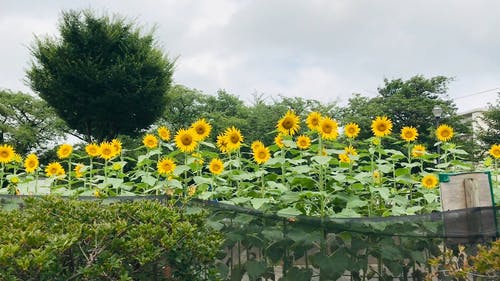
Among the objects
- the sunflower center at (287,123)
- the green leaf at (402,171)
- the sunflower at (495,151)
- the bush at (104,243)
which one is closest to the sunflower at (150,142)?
the sunflower center at (287,123)

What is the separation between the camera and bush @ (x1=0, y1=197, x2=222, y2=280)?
87.8 inches

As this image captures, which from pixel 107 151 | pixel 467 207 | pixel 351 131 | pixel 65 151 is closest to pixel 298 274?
pixel 467 207

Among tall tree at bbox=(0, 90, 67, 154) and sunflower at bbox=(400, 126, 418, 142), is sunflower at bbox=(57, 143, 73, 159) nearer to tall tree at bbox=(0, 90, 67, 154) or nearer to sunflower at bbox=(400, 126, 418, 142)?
sunflower at bbox=(400, 126, 418, 142)

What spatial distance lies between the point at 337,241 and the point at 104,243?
54.7 inches

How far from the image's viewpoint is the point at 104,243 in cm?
249

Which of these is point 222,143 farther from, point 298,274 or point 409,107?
point 409,107

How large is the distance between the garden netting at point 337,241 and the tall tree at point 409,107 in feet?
90.4

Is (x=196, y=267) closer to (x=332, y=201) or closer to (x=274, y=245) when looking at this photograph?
(x=274, y=245)

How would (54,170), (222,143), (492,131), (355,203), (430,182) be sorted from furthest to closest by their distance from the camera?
(492,131) → (54,170) → (222,143) → (430,182) → (355,203)

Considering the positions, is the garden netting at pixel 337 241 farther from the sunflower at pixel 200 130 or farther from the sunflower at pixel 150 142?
the sunflower at pixel 150 142

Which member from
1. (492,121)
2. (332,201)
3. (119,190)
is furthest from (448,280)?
(492,121)

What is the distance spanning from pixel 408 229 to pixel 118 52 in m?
21.1

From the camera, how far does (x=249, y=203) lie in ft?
13.0

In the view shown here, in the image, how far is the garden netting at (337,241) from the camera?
10.4 feet
